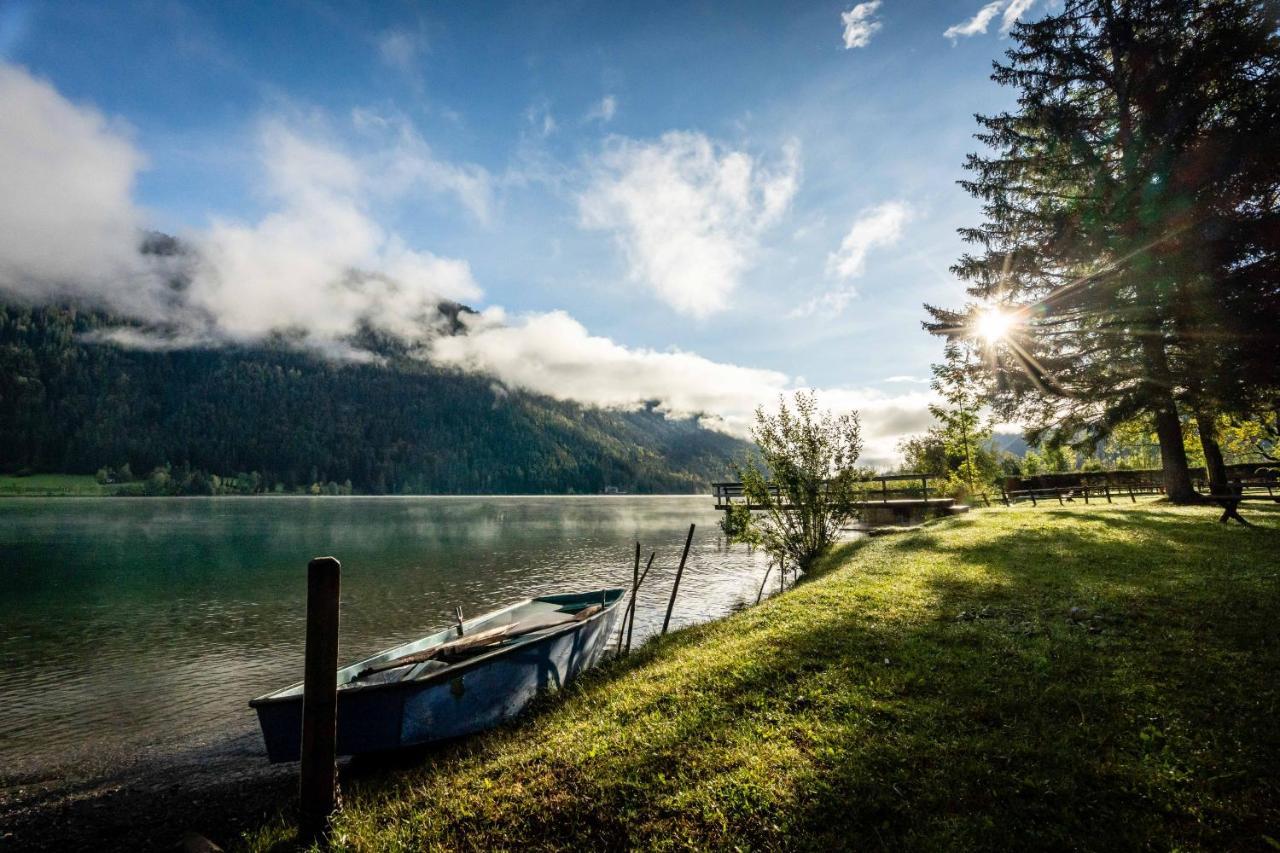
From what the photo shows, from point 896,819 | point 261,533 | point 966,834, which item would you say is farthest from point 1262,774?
point 261,533

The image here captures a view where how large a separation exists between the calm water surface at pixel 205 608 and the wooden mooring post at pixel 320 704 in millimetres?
8019

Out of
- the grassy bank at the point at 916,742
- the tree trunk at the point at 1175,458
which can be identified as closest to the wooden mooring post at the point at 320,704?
the grassy bank at the point at 916,742

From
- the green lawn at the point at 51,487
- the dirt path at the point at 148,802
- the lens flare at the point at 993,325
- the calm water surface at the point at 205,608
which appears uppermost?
the green lawn at the point at 51,487

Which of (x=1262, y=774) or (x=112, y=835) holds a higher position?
(x=1262, y=774)

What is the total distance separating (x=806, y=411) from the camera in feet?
71.1

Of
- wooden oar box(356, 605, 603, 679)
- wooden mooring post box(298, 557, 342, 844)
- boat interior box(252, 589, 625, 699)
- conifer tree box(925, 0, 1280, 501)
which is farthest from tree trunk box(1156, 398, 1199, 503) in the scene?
wooden mooring post box(298, 557, 342, 844)

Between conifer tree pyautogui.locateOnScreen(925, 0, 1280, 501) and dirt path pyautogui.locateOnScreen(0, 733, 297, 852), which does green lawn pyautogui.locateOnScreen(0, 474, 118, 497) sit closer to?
dirt path pyautogui.locateOnScreen(0, 733, 297, 852)

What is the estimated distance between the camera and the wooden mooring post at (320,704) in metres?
6.11

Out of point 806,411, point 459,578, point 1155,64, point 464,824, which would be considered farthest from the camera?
point 459,578

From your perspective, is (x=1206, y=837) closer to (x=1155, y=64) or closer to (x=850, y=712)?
(x=850, y=712)

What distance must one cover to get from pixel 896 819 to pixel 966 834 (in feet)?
1.80

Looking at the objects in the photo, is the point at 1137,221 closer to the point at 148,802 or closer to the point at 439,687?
the point at 439,687

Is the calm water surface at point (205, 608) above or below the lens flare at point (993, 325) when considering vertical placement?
below

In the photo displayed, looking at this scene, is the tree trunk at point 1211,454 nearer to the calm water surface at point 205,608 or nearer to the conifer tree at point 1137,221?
the conifer tree at point 1137,221
